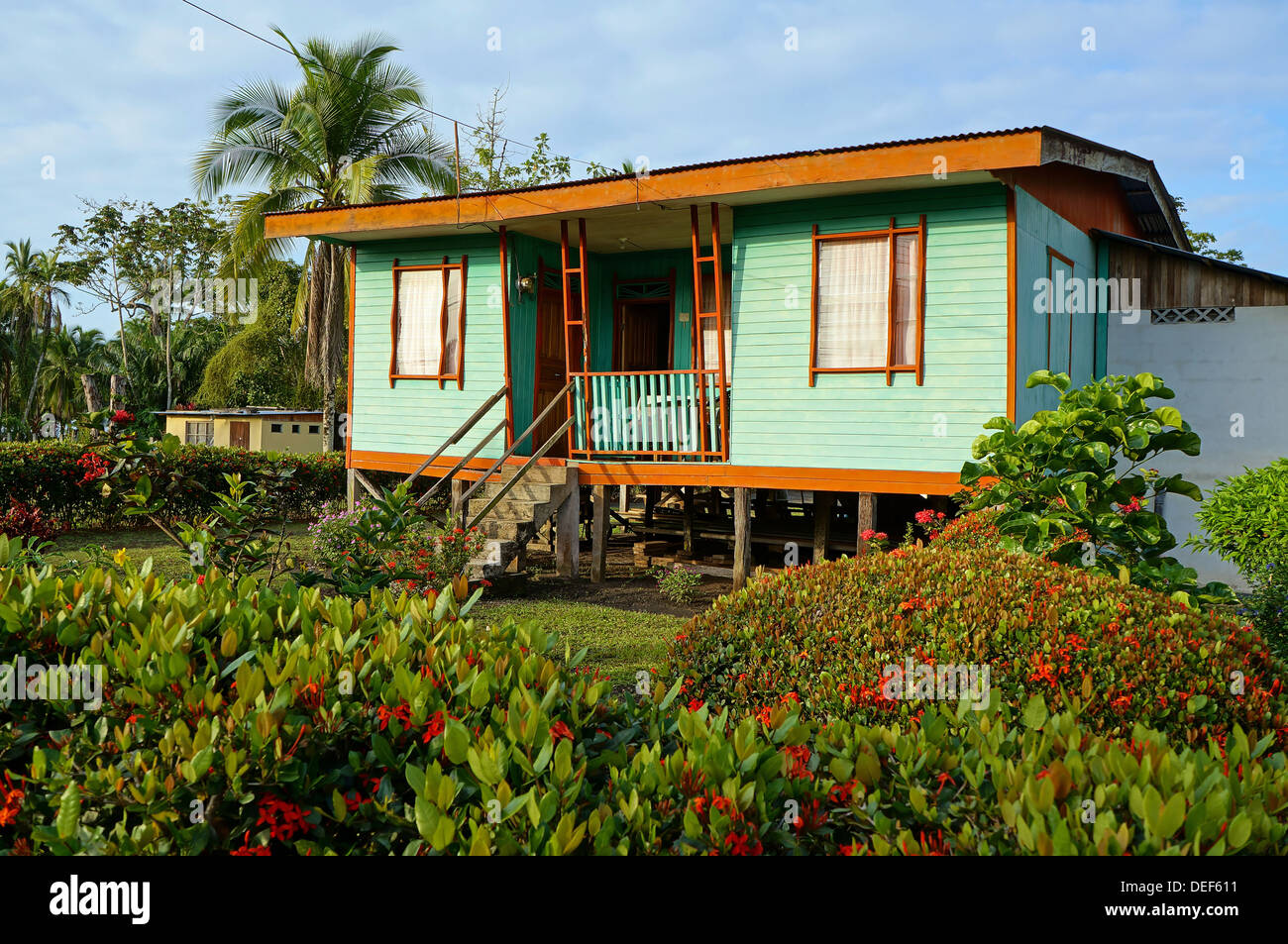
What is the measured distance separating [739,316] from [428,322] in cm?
481

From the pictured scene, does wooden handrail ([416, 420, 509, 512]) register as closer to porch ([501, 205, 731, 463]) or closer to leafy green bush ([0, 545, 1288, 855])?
porch ([501, 205, 731, 463])

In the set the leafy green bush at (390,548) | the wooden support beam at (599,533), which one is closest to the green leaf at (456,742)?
the leafy green bush at (390,548)

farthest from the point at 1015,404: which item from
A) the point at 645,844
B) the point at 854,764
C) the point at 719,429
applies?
the point at 645,844

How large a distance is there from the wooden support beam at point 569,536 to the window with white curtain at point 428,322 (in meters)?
2.58

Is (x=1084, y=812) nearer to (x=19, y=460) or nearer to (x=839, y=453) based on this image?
(x=839, y=453)

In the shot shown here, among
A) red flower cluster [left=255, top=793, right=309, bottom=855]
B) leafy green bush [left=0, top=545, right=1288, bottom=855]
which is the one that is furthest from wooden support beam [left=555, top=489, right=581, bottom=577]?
red flower cluster [left=255, top=793, right=309, bottom=855]

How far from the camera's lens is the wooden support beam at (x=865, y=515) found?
10.7m

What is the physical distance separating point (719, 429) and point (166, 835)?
9.43 meters

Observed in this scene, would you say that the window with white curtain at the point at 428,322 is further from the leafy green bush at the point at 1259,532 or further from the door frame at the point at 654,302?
the leafy green bush at the point at 1259,532

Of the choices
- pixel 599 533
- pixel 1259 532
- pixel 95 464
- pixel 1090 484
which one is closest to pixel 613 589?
pixel 599 533

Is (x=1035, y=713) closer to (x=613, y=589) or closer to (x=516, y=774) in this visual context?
(x=516, y=774)

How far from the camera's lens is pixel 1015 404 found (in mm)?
10055
